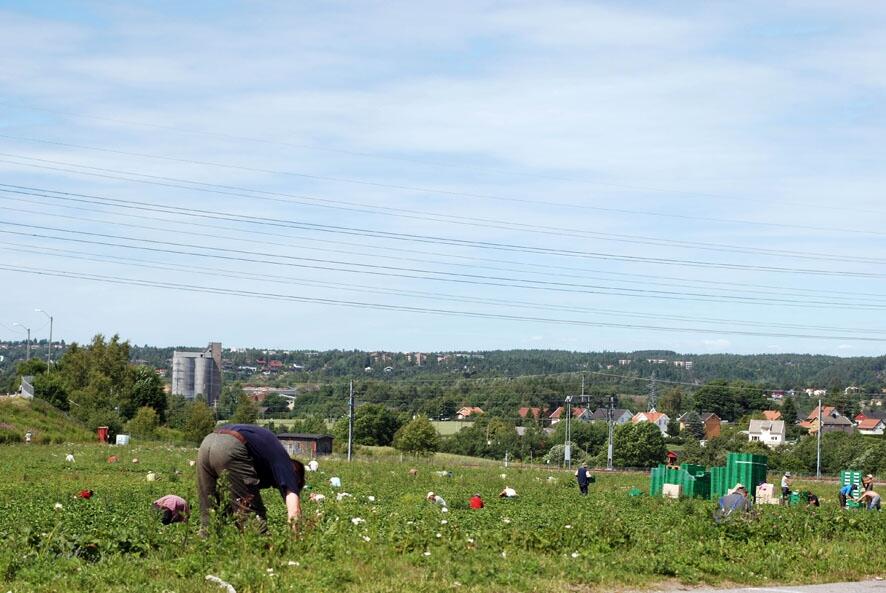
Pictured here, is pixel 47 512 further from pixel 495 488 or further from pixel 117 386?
pixel 117 386

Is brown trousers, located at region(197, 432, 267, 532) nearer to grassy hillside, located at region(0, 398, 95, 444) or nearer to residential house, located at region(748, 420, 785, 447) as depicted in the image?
grassy hillside, located at region(0, 398, 95, 444)

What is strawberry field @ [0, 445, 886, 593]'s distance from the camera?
37.6 feet

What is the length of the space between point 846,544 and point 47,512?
12.2 metres

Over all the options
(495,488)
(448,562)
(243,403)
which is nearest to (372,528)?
(448,562)

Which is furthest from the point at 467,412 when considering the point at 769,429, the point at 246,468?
the point at 246,468

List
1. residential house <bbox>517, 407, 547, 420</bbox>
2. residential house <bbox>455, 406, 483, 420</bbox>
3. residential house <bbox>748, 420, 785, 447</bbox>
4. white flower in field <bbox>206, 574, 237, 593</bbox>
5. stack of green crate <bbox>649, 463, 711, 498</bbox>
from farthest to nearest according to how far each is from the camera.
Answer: residential house <bbox>748, 420, 785, 447</bbox>
residential house <bbox>455, 406, 483, 420</bbox>
residential house <bbox>517, 407, 547, 420</bbox>
stack of green crate <bbox>649, 463, 711, 498</bbox>
white flower in field <bbox>206, 574, 237, 593</bbox>

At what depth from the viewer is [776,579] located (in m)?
14.0

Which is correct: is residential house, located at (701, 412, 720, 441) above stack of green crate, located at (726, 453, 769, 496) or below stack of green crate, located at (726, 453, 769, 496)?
below

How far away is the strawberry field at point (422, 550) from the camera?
11.5 m

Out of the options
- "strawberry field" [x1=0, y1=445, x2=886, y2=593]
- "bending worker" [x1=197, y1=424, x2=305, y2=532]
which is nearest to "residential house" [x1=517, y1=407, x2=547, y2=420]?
"strawberry field" [x1=0, y1=445, x2=886, y2=593]

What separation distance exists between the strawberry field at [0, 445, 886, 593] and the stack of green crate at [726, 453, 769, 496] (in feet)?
50.1

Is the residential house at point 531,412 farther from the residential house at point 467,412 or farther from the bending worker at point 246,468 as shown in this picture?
the bending worker at point 246,468

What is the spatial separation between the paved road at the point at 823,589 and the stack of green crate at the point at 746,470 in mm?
21499

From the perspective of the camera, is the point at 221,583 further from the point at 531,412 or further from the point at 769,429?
the point at 769,429
